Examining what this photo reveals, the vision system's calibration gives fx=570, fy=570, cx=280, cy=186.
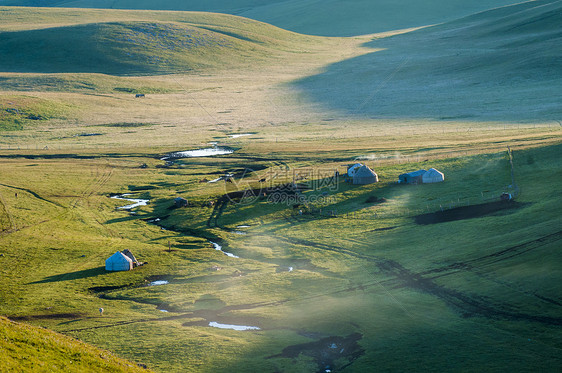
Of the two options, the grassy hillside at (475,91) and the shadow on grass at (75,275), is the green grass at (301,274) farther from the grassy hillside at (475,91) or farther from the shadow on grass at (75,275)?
the grassy hillside at (475,91)

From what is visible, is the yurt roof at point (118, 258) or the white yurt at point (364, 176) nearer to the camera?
the yurt roof at point (118, 258)

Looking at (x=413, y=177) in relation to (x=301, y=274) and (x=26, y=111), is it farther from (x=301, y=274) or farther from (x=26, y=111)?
(x=26, y=111)

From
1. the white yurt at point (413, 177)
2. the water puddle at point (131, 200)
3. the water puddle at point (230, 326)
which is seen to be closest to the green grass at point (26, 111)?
the water puddle at point (131, 200)

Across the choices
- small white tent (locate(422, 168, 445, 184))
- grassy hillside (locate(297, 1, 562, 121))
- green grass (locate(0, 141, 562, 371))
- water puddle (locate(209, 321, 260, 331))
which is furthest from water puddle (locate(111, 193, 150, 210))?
grassy hillside (locate(297, 1, 562, 121))

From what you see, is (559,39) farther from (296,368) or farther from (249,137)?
(296,368)

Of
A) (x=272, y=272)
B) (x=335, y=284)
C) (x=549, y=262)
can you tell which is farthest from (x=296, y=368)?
(x=549, y=262)

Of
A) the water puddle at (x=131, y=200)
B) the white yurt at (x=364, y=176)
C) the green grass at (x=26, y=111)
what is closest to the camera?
the water puddle at (x=131, y=200)

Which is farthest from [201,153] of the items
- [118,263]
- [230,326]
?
[230,326]
